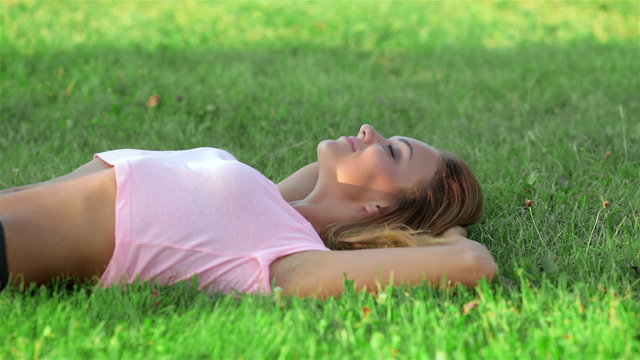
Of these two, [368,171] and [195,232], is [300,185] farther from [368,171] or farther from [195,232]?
[195,232]

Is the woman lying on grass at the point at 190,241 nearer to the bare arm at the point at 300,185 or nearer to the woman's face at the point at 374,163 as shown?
the woman's face at the point at 374,163

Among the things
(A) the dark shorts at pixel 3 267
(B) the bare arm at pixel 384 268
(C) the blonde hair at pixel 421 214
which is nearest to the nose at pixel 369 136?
(C) the blonde hair at pixel 421 214

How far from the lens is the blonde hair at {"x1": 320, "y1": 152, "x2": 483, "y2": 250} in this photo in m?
3.28

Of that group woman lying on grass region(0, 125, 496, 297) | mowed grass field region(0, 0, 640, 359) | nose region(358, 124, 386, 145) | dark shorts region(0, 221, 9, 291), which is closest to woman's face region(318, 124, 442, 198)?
nose region(358, 124, 386, 145)

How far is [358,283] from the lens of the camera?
279 centimetres

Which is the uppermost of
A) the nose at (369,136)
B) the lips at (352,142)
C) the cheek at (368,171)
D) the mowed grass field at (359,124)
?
the nose at (369,136)

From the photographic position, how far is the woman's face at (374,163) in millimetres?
3312

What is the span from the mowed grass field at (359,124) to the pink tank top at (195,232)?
84 millimetres

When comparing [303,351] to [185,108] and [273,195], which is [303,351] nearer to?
[273,195]

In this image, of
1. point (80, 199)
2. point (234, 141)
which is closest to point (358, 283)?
point (80, 199)

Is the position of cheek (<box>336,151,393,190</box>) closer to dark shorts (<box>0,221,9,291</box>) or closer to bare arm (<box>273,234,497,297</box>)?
bare arm (<box>273,234,497,297</box>)

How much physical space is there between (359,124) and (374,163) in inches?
99.5

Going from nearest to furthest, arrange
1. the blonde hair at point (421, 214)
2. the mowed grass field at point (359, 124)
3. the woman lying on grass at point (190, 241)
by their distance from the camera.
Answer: the mowed grass field at point (359, 124), the woman lying on grass at point (190, 241), the blonde hair at point (421, 214)

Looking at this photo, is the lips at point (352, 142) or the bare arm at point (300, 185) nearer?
the lips at point (352, 142)
